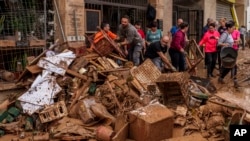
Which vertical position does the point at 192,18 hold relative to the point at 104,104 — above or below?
above

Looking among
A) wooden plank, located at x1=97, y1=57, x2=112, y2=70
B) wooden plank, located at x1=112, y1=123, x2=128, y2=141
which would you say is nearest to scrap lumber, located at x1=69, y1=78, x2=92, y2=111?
wooden plank, located at x1=97, y1=57, x2=112, y2=70

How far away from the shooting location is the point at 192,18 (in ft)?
55.3

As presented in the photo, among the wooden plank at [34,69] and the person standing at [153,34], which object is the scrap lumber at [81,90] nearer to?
the wooden plank at [34,69]

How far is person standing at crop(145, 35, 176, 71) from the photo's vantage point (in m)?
8.38

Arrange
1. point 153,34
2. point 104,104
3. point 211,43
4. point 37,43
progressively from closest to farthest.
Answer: point 104,104, point 37,43, point 153,34, point 211,43

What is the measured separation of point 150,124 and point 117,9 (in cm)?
650

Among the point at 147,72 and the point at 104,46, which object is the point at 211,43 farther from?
the point at 104,46

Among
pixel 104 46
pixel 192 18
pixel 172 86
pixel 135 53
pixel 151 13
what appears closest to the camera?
pixel 172 86

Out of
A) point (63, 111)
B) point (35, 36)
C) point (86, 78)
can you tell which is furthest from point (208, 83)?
point (35, 36)

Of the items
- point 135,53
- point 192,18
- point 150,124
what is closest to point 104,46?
point 135,53

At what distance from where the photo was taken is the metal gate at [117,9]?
1065 cm

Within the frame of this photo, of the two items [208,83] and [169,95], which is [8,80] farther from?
[208,83]

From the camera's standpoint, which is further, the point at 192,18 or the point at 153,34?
the point at 192,18

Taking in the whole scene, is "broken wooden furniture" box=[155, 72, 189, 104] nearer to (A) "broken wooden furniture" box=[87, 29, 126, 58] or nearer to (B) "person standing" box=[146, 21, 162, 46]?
(A) "broken wooden furniture" box=[87, 29, 126, 58]
